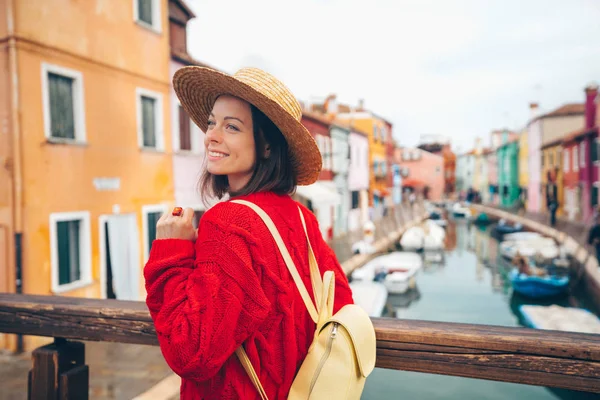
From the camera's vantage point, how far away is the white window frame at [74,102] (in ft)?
22.1

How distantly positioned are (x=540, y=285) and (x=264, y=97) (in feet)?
49.6

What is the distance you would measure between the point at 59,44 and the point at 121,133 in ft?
5.80

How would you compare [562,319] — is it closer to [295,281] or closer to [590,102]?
[295,281]

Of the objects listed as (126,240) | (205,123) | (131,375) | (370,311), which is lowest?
(370,311)

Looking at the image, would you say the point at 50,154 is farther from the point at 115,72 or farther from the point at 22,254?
the point at 115,72

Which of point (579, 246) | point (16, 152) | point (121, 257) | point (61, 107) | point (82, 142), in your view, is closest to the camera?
point (16, 152)

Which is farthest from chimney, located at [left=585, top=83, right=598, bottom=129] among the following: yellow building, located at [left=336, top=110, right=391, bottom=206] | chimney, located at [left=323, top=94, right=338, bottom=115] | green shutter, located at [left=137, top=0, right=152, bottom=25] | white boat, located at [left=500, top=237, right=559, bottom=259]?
green shutter, located at [left=137, top=0, right=152, bottom=25]

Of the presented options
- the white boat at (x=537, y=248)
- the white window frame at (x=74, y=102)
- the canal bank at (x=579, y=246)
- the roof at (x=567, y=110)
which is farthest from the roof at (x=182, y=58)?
the roof at (x=567, y=110)

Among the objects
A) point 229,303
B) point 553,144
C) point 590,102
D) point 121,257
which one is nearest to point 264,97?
point 229,303

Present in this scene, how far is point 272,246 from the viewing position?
106 centimetres

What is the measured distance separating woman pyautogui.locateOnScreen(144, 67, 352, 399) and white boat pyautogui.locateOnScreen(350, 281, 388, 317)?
33.7 feet

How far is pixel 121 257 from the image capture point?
8.28 meters

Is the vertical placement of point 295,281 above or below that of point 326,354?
above

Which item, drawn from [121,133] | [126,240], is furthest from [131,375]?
[121,133]
